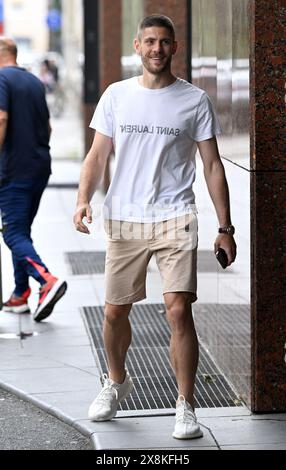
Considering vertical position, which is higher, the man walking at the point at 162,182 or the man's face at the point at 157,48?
the man's face at the point at 157,48

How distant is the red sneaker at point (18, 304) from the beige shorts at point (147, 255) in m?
3.24

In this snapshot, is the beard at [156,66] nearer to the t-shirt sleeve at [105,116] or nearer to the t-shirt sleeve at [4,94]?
the t-shirt sleeve at [105,116]

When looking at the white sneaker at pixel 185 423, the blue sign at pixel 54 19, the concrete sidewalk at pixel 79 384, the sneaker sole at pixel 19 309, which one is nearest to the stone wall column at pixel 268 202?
the concrete sidewalk at pixel 79 384

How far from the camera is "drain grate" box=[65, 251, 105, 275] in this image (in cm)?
1122

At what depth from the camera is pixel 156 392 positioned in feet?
22.5

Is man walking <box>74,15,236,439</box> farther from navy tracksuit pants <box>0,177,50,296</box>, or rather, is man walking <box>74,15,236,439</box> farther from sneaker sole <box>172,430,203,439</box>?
navy tracksuit pants <box>0,177,50,296</box>

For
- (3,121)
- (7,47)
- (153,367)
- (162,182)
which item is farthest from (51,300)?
(162,182)

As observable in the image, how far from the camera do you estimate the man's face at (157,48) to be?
5.75 m

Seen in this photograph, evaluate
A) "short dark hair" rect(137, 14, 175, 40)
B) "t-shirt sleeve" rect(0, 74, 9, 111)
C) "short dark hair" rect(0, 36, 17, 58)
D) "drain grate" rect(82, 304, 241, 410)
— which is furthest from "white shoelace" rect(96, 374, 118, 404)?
"short dark hair" rect(0, 36, 17, 58)

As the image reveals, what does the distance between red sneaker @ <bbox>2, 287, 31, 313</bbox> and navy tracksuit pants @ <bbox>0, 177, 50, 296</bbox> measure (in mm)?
Result: 314

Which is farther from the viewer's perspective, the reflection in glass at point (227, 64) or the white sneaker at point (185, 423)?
the reflection in glass at point (227, 64)

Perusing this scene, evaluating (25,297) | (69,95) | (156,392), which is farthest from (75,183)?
(69,95)

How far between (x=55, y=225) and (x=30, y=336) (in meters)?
6.15
